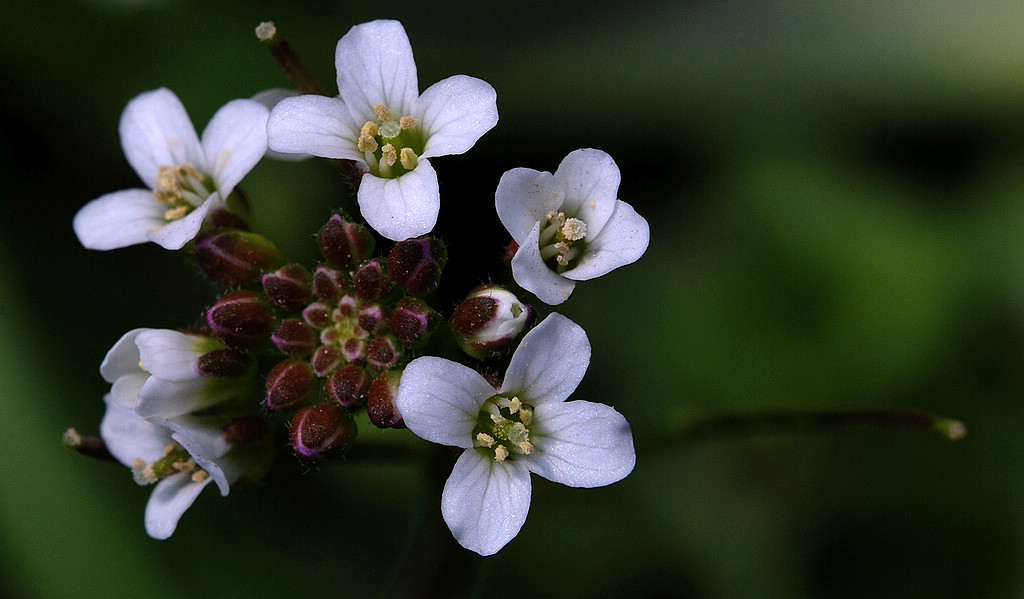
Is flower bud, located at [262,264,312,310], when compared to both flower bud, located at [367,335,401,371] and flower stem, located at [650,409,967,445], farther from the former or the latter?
flower stem, located at [650,409,967,445]

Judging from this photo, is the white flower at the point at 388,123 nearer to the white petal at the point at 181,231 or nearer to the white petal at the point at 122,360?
the white petal at the point at 181,231

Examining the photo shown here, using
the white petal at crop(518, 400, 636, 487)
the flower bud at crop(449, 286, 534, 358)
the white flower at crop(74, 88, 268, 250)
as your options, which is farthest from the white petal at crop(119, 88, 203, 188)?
the white petal at crop(518, 400, 636, 487)

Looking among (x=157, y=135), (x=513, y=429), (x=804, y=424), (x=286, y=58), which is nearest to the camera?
(x=513, y=429)

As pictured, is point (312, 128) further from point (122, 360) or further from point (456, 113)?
point (122, 360)

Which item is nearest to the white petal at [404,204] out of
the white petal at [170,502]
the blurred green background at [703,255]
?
the white petal at [170,502]

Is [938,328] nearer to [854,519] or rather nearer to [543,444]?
[854,519]

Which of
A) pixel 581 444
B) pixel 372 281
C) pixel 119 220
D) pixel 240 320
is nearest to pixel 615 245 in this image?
pixel 581 444

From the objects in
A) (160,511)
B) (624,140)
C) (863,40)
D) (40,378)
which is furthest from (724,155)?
(40,378)

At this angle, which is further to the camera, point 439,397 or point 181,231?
point 181,231
